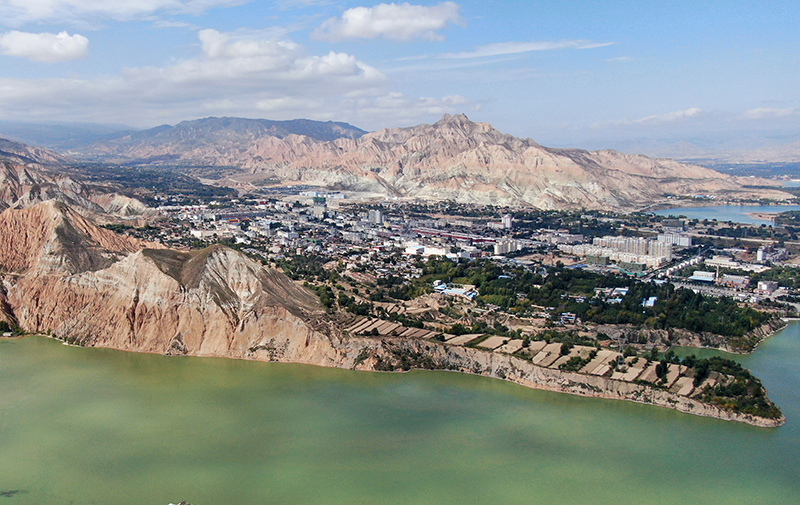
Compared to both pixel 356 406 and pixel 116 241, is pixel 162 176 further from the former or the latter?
pixel 356 406

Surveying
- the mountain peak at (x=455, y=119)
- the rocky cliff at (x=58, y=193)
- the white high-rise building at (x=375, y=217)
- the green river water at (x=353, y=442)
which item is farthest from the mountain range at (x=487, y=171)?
the green river water at (x=353, y=442)

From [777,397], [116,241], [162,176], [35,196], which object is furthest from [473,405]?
[162,176]

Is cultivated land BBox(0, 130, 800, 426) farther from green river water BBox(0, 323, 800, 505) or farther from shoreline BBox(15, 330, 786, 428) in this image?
green river water BBox(0, 323, 800, 505)

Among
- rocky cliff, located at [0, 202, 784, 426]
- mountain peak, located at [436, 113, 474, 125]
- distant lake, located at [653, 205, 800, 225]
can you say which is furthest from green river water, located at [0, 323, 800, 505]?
mountain peak, located at [436, 113, 474, 125]

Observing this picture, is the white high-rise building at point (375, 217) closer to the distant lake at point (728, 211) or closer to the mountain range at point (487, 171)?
the mountain range at point (487, 171)

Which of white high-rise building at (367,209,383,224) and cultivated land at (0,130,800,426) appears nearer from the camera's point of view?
cultivated land at (0,130,800,426)

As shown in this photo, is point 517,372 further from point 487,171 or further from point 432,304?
point 487,171
